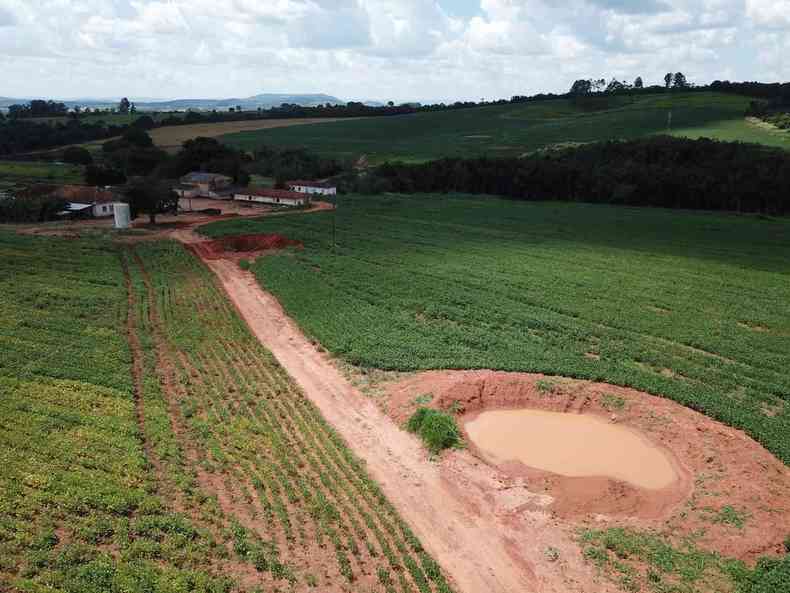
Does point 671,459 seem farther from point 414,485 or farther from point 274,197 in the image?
point 274,197

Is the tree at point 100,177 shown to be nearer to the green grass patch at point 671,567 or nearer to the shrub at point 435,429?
the shrub at point 435,429

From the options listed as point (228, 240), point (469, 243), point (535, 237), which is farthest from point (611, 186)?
point (228, 240)

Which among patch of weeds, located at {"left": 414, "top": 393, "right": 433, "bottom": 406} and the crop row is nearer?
the crop row

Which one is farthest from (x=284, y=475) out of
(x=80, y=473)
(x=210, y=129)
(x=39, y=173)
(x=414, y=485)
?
(x=210, y=129)

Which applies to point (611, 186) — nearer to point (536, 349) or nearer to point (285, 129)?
point (536, 349)

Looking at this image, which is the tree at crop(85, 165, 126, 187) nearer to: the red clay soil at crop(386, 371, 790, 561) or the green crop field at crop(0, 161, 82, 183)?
the green crop field at crop(0, 161, 82, 183)

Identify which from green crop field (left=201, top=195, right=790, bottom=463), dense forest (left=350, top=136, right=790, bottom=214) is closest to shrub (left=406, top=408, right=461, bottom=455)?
green crop field (left=201, top=195, right=790, bottom=463)
